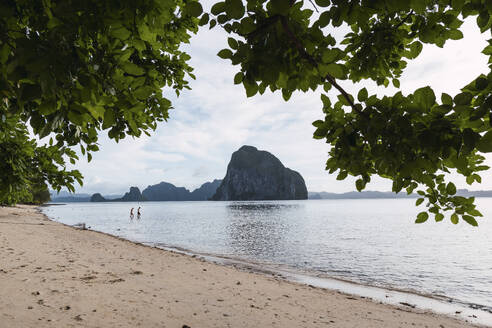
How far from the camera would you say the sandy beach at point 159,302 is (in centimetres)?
652

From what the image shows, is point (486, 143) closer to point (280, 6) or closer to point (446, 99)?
point (446, 99)

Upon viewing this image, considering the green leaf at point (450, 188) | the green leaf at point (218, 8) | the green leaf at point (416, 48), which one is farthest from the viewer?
the green leaf at point (416, 48)

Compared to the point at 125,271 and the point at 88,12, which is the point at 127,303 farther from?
the point at 88,12

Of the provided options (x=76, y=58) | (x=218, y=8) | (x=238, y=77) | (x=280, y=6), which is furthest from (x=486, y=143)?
(x=76, y=58)

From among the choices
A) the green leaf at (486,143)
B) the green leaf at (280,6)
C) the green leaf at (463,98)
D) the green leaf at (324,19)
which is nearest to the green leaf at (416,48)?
the green leaf at (463,98)

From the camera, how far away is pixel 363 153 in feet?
9.52

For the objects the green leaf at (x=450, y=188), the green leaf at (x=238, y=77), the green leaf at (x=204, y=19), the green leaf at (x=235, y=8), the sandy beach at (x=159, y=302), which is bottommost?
the sandy beach at (x=159, y=302)

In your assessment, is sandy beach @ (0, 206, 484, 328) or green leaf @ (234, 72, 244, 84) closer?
green leaf @ (234, 72, 244, 84)

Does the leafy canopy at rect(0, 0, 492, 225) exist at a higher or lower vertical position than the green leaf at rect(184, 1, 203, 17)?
lower

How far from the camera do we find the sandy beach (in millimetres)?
6523

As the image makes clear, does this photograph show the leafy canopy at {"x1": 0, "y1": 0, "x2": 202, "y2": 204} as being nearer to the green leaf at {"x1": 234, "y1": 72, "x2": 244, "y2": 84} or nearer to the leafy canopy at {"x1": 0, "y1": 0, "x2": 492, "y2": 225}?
the leafy canopy at {"x1": 0, "y1": 0, "x2": 492, "y2": 225}

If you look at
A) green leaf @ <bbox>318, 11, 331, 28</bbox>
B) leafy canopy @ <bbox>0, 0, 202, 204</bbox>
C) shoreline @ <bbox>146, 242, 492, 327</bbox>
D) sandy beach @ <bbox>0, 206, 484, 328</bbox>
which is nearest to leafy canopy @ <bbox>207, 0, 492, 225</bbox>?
green leaf @ <bbox>318, 11, 331, 28</bbox>

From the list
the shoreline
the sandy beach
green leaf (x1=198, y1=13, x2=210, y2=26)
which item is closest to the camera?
green leaf (x1=198, y1=13, x2=210, y2=26)

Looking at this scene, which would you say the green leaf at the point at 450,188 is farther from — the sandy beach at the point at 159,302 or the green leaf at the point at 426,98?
the sandy beach at the point at 159,302
